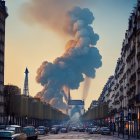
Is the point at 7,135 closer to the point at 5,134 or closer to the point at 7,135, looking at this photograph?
the point at 7,135

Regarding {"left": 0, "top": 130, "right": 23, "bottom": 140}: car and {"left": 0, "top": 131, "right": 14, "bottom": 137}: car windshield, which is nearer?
{"left": 0, "top": 130, "right": 23, "bottom": 140}: car

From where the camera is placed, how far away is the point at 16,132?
68188 mm

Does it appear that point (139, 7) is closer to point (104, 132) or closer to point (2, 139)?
point (104, 132)

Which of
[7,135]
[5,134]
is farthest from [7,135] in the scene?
[5,134]

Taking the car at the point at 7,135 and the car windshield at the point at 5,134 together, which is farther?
the car windshield at the point at 5,134

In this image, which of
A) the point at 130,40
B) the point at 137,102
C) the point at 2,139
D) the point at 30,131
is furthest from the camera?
the point at 130,40

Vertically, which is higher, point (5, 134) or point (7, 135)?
point (5, 134)

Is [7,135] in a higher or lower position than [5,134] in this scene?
lower

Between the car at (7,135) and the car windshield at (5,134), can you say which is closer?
the car at (7,135)

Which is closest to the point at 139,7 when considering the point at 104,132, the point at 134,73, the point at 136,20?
the point at 136,20

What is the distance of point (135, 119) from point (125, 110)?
40.8 m

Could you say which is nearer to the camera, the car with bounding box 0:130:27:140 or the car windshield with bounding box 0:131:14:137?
the car with bounding box 0:130:27:140

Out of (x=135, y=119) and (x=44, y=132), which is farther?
(x=44, y=132)


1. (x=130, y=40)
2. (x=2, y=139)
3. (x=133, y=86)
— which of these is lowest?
(x=2, y=139)
